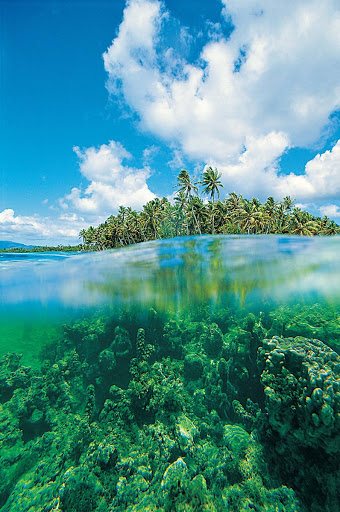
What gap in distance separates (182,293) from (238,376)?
18.5ft

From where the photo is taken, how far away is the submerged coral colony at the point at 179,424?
730cm

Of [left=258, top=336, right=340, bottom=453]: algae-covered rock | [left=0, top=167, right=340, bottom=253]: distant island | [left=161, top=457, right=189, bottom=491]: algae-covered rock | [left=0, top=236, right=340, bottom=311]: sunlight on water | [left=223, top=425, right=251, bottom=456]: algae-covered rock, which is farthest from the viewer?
[left=0, top=167, right=340, bottom=253]: distant island

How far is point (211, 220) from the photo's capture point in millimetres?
47938

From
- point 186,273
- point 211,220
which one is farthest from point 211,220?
point 186,273

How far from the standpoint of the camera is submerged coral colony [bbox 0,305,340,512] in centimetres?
730

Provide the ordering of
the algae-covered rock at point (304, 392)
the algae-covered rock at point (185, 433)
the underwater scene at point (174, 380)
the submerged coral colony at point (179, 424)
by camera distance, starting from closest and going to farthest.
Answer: the algae-covered rock at point (304, 392) → the submerged coral colony at point (179, 424) → the underwater scene at point (174, 380) → the algae-covered rock at point (185, 433)

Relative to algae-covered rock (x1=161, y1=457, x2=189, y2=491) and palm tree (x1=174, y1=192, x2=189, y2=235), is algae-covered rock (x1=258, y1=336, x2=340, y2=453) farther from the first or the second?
palm tree (x1=174, y1=192, x2=189, y2=235)

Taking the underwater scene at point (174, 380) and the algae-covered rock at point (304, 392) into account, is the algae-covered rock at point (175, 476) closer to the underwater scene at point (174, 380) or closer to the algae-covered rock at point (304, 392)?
the underwater scene at point (174, 380)

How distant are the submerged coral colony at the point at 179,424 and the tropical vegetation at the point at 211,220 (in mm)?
30318

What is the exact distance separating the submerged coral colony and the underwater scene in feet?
0.17

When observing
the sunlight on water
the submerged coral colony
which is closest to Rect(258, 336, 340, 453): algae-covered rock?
the submerged coral colony

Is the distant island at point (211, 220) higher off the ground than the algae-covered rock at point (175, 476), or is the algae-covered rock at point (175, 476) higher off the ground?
the distant island at point (211, 220)

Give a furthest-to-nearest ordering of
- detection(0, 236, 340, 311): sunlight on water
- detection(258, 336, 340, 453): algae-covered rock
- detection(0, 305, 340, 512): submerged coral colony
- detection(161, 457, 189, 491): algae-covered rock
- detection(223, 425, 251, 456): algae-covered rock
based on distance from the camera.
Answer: detection(0, 236, 340, 311): sunlight on water, detection(223, 425, 251, 456): algae-covered rock, detection(161, 457, 189, 491): algae-covered rock, detection(0, 305, 340, 512): submerged coral colony, detection(258, 336, 340, 453): algae-covered rock

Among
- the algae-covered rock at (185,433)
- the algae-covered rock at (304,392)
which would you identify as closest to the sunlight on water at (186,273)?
the algae-covered rock at (304,392)
